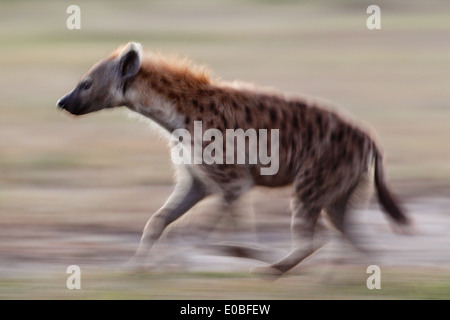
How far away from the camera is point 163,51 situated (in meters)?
12.6

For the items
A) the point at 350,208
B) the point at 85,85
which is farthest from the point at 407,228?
the point at 85,85

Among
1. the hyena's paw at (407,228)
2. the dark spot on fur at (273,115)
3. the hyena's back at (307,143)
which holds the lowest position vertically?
the hyena's paw at (407,228)

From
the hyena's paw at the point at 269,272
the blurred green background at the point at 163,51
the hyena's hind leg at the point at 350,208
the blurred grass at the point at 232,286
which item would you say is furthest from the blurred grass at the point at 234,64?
the hyena's paw at the point at 269,272

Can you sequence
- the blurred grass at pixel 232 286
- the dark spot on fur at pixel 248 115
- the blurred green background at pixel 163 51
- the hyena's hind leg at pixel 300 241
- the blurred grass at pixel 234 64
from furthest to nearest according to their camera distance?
1. the blurred grass at pixel 234 64
2. the blurred green background at pixel 163 51
3. the dark spot on fur at pixel 248 115
4. the hyena's hind leg at pixel 300 241
5. the blurred grass at pixel 232 286

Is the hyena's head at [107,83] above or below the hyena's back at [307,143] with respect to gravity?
above

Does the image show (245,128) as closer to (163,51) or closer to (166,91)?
(166,91)

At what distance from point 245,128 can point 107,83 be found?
0.73 m

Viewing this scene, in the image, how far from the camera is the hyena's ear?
6102 millimetres

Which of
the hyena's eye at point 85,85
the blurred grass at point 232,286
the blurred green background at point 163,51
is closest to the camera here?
the blurred grass at point 232,286

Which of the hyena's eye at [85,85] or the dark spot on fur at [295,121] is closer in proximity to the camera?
the dark spot on fur at [295,121]

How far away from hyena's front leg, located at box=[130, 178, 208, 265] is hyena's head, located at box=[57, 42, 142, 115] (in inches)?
21.7

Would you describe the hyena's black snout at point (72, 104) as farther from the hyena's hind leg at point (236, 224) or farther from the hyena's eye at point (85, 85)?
the hyena's hind leg at point (236, 224)

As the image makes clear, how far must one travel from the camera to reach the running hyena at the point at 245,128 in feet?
19.7

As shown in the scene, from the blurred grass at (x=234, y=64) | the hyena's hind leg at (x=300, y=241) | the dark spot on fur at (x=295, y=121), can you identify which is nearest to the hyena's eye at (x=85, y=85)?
the dark spot on fur at (x=295, y=121)
